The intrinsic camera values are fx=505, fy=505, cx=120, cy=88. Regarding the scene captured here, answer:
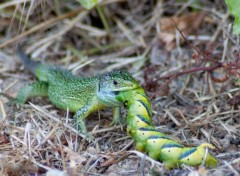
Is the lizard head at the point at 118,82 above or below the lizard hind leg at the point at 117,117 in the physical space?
Answer: above

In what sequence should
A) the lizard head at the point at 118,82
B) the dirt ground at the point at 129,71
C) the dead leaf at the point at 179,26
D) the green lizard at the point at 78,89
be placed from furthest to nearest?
the dead leaf at the point at 179,26 → the green lizard at the point at 78,89 → the lizard head at the point at 118,82 → the dirt ground at the point at 129,71

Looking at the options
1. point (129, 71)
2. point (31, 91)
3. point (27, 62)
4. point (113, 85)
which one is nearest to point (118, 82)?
point (113, 85)

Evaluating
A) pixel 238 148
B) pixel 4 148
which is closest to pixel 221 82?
pixel 238 148

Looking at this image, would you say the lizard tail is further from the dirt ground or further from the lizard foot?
the lizard foot

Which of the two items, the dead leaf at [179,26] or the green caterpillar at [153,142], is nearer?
the green caterpillar at [153,142]

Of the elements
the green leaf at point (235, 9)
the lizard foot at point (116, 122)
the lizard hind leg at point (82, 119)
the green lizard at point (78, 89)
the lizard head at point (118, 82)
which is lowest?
the lizard foot at point (116, 122)

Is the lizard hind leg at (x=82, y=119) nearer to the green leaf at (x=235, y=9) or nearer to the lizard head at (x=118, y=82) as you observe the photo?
the lizard head at (x=118, y=82)

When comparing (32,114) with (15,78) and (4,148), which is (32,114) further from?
(15,78)

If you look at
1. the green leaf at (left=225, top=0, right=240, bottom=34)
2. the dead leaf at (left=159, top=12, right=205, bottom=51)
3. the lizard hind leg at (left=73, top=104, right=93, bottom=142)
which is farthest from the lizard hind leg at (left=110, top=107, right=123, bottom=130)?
the dead leaf at (left=159, top=12, right=205, bottom=51)

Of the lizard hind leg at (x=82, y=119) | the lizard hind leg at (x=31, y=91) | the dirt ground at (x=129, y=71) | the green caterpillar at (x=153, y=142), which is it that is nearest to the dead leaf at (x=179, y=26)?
the dirt ground at (x=129, y=71)
